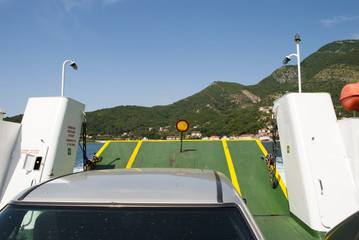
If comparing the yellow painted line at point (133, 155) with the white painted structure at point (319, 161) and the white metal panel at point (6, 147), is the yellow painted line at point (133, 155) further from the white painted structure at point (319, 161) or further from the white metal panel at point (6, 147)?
the white painted structure at point (319, 161)

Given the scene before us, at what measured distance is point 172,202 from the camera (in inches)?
69.7

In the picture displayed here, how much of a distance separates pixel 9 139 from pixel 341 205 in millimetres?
5728

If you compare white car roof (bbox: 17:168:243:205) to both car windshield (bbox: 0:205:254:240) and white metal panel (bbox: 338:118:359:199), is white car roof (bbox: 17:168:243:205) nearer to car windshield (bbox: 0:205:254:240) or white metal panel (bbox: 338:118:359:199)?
car windshield (bbox: 0:205:254:240)

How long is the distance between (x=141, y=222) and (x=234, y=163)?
6289 mm

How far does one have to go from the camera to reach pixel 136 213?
1.79 meters

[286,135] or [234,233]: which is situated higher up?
[286,135]

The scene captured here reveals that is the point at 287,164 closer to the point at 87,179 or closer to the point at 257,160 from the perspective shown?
the point at 257,160

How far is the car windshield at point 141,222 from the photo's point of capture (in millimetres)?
1740

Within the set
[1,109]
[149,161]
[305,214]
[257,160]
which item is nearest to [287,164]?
[305,214]

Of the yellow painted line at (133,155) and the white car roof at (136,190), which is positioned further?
the yellow painted line at (133,155)

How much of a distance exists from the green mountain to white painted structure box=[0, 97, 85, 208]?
3779 cm

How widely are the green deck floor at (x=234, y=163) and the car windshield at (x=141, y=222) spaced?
3.54 m

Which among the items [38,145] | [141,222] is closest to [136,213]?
[141,222]

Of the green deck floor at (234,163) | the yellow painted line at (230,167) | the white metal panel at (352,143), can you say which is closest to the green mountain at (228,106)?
the yellow painted line at (230,167)
